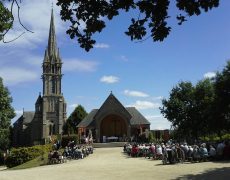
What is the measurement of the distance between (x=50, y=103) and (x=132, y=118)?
33.0 metres

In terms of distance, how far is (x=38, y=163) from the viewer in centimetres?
3619

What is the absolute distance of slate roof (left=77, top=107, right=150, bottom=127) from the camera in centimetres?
6944

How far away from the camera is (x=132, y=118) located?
70.3m

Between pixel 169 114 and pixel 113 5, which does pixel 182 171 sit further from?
pixel 169 114

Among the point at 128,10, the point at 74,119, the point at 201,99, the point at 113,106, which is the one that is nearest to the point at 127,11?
the point at 128,10

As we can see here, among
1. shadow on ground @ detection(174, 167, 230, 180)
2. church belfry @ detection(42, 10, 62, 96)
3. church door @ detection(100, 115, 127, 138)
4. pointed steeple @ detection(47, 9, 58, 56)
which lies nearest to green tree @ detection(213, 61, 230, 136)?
shadow on ground @ detection(174, 167, 230, 180)

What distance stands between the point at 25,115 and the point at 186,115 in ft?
207

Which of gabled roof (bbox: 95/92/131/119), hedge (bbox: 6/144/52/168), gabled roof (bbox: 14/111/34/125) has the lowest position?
hedge (bbox: 6/144/52/168)

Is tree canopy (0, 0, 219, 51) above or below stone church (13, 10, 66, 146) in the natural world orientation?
below

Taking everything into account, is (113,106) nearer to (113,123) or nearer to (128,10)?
(113,123)

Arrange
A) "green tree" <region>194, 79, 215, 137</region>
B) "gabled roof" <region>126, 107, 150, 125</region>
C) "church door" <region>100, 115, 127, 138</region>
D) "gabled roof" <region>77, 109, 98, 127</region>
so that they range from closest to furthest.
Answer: "green tree" <region>194, 79, 215, 137</region>, "gabled roof" <region>77, 109, 98, 127</region>, "gabled roof" <region>126, 107, 150, 125</region>, "church door" <region>100, 115, 127, 138</region>

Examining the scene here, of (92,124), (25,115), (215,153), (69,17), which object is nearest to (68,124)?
(25,115)

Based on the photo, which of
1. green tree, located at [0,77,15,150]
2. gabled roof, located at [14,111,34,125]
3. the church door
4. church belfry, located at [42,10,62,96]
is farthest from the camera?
gabled roof, located at [14,111,34,125]

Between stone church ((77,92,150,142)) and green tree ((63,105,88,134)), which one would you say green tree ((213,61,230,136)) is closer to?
stone church ((77,92,150,142))
